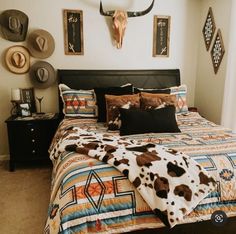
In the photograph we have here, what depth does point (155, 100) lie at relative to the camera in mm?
2871

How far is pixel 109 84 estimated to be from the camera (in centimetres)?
356

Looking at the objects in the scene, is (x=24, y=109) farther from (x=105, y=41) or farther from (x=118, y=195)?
(x=118, y=195)

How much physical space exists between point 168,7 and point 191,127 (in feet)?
6.45

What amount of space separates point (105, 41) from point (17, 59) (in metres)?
1.22

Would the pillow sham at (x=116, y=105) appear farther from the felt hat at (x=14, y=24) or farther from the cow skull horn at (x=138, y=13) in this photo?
the felt hat at (x=14, y=24)

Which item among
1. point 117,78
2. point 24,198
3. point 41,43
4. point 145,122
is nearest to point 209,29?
point 117,78

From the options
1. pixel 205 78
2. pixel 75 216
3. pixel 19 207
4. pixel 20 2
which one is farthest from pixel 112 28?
pixel 75 216

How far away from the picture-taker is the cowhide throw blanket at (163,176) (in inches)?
59.2

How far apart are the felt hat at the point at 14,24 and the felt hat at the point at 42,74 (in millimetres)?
408

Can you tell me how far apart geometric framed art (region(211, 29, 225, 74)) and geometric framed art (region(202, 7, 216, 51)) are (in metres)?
0.13

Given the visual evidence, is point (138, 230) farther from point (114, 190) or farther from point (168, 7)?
point (168, 7)

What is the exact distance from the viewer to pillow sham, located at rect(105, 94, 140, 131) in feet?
8.74

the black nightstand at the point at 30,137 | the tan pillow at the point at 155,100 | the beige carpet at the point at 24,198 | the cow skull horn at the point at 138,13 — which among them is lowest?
the beige carpet at the point at 24,198

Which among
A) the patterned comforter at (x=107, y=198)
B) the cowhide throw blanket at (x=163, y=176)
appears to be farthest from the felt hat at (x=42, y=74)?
the cowhide throw blanket at (x=163, y=176)
